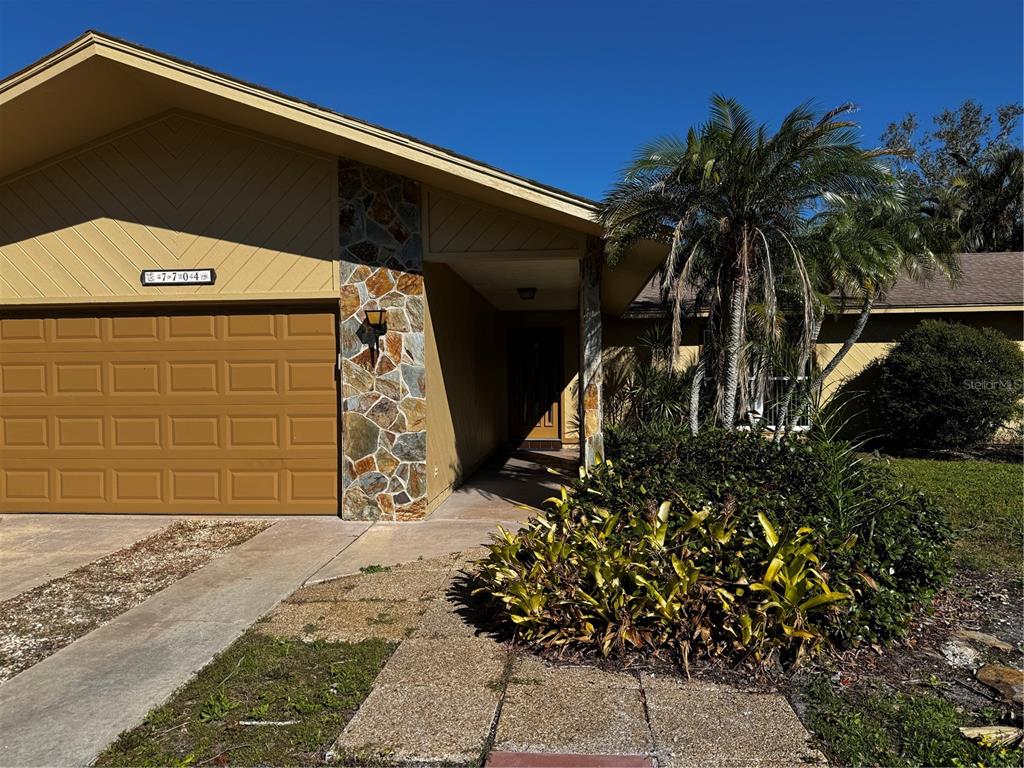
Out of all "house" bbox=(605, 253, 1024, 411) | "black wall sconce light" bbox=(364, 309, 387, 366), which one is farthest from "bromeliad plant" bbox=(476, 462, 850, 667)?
"house" bbox=(605, 253, 1024, 411)

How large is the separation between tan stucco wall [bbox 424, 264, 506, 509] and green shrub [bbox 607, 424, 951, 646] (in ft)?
9.46

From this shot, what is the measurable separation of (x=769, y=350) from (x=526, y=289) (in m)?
3.75

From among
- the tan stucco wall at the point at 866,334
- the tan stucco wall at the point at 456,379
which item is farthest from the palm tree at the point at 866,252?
the tan stucco wall at the point at 456,379

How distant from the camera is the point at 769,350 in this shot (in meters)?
8.02

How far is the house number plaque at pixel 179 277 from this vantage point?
24.8 feet

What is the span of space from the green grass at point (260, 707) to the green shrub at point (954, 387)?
10738mm

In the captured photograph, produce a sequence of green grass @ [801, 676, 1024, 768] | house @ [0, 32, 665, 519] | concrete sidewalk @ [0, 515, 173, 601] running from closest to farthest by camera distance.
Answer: green grass @ [801, 676, 1024, 768] → concrete sidewalk @ [0, 515, 173, 601] → house @ [0, 32, 665, 519]

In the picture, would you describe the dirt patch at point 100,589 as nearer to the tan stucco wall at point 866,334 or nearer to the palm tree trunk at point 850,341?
the tan stucco wall at point 866,334

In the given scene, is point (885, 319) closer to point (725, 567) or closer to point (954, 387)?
point (954, 387)

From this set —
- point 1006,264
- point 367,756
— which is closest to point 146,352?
point 367,756

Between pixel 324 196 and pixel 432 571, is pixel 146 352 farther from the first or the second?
pixel 432 571

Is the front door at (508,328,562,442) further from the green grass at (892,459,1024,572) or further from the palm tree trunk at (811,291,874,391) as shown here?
the green grass at (892,459,1024,572)

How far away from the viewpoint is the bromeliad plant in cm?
373

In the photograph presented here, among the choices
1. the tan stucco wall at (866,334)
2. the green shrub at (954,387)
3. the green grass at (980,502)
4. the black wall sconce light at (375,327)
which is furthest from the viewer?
the tan stucco wall at (866,334)
